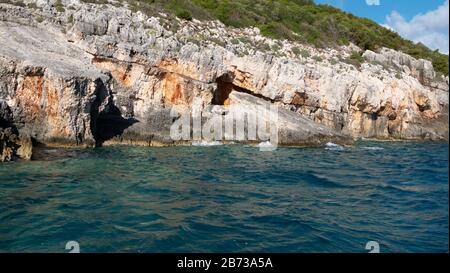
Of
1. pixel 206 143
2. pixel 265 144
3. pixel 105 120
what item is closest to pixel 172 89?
pixel 206 143

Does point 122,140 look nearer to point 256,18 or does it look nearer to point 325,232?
point 325,232

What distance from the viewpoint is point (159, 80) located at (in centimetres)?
2253

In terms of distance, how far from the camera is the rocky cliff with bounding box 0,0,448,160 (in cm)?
1684

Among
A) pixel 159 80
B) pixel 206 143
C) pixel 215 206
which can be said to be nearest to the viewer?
pixel 215 206

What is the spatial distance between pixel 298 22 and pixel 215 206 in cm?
3914

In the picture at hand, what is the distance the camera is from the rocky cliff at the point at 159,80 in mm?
16844

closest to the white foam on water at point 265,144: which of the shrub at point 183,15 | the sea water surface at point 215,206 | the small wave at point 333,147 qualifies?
the small wave at point 333,147

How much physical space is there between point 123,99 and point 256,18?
22.5 metres

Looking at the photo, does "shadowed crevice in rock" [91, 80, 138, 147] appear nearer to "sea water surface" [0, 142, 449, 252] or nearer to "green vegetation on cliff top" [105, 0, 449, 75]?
"sea water surface" [0, 142, 449, 252]

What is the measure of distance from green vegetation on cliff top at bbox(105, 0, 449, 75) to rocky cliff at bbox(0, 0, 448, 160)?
281 cm

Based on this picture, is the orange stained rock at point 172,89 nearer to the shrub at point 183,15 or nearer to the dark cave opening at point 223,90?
the dark cave opening at point 223,90

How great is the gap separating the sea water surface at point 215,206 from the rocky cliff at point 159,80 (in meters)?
3.56

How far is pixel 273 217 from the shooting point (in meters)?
8.29

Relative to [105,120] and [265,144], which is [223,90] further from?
[105,120]
